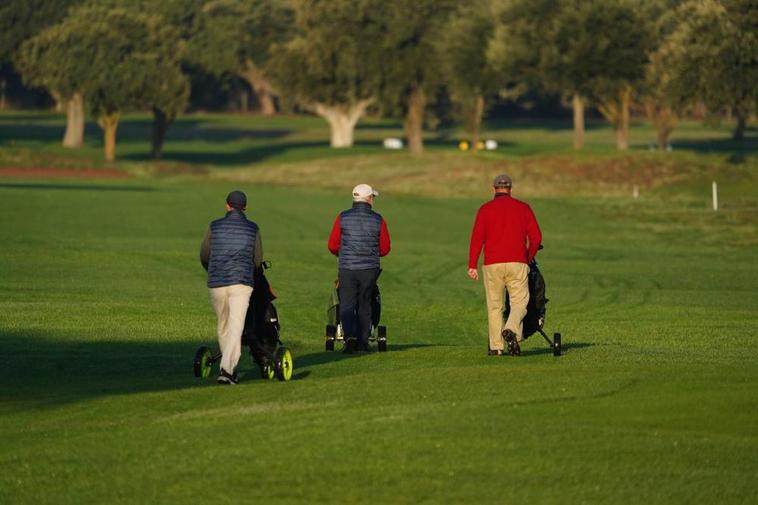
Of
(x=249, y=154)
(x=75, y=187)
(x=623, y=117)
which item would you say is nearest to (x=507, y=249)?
(x=75, y=187)

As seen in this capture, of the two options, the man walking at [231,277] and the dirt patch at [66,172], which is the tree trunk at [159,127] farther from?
the man walking at [231,277]

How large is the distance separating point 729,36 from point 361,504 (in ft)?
205

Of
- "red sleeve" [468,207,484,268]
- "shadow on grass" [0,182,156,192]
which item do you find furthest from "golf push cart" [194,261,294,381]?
"shadow on grass" [0,182,156,192]

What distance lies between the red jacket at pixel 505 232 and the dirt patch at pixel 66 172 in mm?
72511

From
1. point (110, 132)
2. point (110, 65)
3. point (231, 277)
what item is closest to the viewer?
point (231, 277)

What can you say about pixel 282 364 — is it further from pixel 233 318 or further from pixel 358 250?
pixel 358 250

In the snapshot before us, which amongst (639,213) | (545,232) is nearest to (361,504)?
(545,232)

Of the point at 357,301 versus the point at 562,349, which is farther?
the point at 562,349

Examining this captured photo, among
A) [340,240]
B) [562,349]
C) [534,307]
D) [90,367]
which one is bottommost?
[562,349]

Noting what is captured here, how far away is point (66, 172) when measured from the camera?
92500 mm

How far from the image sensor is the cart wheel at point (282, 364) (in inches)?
677

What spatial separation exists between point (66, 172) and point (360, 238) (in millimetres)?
74609

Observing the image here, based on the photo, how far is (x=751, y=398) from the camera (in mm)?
14477

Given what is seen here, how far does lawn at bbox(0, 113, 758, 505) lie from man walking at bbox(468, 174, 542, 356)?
1.64ft
